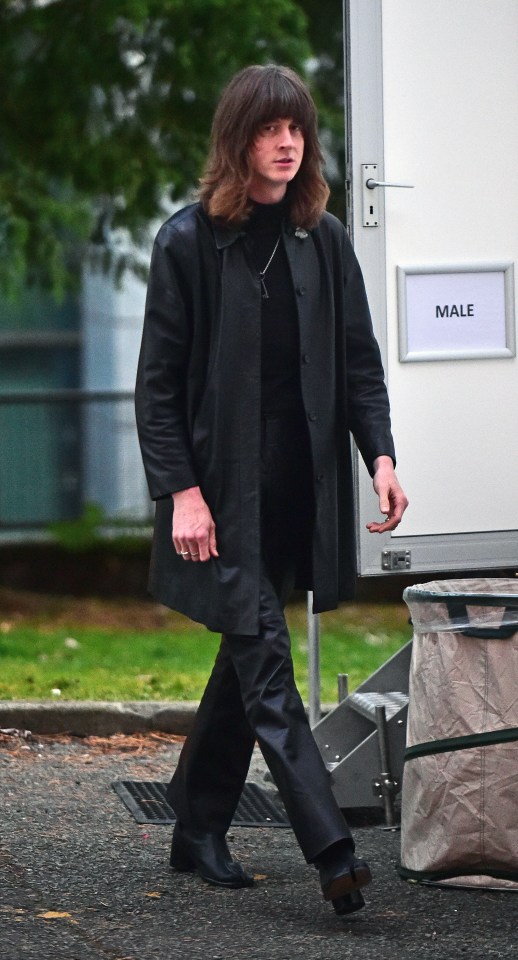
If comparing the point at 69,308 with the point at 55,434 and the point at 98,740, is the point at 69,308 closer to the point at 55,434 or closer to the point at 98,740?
the point at 55,434

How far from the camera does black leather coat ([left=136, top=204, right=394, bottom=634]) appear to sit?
13.5ft

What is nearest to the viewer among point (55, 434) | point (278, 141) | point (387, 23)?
point (278, 141)

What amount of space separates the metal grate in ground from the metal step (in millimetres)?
405

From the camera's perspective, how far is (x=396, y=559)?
5.04 m

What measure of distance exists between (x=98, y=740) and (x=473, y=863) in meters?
2.21

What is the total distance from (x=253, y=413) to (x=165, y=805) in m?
1.66

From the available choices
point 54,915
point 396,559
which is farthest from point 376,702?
point 54,915

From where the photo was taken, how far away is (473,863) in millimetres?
4254

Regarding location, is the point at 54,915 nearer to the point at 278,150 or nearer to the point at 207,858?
the point at 207,858

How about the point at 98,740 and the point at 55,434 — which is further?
the point at 55,434

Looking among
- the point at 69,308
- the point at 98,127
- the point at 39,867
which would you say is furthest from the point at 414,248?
the point at 69,308

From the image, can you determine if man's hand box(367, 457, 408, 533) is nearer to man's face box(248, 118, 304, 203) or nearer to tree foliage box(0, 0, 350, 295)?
man's face box(248, 118, 304, 203)

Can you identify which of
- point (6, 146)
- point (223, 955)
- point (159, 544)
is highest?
point (6, 146)

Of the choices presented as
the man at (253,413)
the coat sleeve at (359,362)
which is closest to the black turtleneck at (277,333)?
the man at (253,413)
